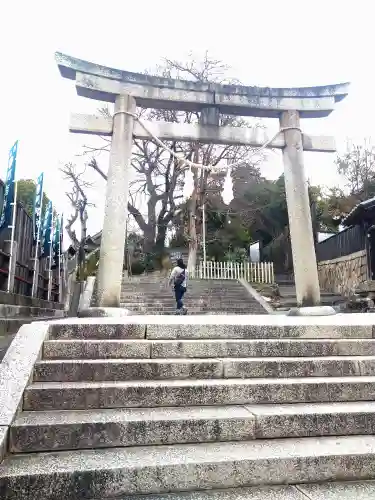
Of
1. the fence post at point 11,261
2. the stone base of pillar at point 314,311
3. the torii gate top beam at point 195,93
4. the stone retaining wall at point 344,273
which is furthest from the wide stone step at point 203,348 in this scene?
the stone retaining wall at point 344,273

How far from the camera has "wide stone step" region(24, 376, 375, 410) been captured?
301cm

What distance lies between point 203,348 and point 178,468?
1419 mm

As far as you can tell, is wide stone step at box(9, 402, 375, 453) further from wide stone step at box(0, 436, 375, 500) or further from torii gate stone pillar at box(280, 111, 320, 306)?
torii gate stone pillar at box(280, 111, 320, 306)

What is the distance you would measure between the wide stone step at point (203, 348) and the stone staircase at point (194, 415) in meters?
0.01

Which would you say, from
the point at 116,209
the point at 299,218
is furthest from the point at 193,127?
the point at 299,218

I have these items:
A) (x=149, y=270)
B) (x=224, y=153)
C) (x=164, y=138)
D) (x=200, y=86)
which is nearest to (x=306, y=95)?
(x=200, y=86)

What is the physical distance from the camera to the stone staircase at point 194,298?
43.5 ft

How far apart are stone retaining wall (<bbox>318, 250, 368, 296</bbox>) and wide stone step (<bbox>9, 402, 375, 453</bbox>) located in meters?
13.4

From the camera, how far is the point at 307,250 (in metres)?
7.44

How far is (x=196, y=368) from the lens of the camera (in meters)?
3.48

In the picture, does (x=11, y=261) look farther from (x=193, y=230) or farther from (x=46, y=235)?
(x=193, y=230)

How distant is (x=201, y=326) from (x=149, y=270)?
20.7 metres

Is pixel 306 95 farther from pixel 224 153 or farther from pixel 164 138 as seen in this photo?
pixel 224 153

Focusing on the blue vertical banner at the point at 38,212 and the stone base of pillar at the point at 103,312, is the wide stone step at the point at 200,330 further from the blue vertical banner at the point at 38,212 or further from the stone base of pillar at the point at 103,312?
the blue vertical banner at the point at 38,212
